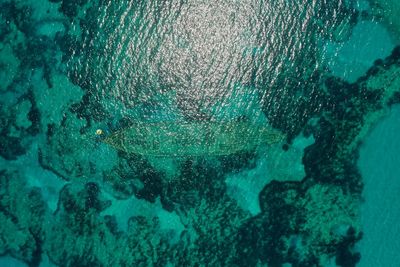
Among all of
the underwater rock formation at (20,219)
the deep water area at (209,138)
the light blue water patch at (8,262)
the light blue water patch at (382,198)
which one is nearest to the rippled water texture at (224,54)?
the deep water area at (209,138)

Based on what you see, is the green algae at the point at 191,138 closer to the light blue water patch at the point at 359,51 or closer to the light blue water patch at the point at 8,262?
the light blue water patch at the point at 359,51

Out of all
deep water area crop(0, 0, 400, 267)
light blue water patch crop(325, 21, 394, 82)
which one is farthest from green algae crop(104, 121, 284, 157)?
light blue water patch crop(325, 21, 394, 82)

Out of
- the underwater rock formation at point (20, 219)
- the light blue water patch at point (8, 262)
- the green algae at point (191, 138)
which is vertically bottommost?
the light blue water patch at point (8, 262)

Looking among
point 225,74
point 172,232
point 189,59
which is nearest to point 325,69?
point 225,74

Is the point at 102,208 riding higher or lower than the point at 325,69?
lower

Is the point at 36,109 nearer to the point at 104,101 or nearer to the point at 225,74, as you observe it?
the point at 104,101

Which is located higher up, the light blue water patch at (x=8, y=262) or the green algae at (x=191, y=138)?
the green algae at (x=191, y=138)
